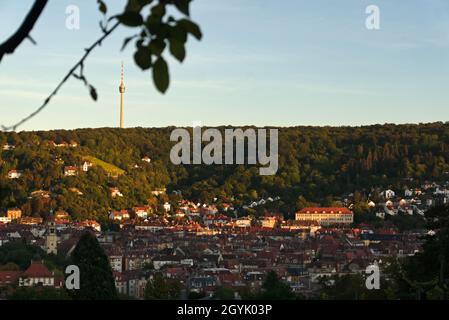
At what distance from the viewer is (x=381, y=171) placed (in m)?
71.4

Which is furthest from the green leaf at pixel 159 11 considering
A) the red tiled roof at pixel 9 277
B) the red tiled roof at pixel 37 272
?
the red tiled roof at pixel 37 272

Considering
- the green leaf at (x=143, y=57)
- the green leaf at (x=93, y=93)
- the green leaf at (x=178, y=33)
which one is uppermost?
the green leaf at (x=178, y=33)

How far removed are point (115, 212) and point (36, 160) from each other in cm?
789

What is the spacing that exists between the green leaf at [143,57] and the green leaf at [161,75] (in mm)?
22

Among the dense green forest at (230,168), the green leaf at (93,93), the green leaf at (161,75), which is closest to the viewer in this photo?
the green leaf at (161,75)

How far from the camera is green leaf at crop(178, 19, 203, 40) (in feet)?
4.95

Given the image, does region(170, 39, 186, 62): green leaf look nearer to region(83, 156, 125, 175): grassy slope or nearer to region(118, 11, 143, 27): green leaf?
region(118, 11, 143, 27): green leaf

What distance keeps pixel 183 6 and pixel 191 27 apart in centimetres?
3

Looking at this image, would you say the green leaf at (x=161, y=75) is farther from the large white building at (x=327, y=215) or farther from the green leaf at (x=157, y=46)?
the large white building at (x=327, y=215)

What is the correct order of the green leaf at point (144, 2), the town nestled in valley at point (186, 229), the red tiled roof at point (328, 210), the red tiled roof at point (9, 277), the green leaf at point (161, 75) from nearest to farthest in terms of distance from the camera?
the green leaf at point (161, 75) < the green leaf at point (144, 2) < the red tiled roof at point (9, 277) < the town nestled in valley at point (186, 229) < the red tiled roof at point (328, 210)

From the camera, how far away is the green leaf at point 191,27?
151cm

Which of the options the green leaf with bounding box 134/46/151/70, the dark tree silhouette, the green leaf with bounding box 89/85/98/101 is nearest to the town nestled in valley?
the dark tree silhouette

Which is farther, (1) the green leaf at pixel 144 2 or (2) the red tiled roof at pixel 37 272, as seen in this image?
(2) the red tiled roof at pixel 37 272
